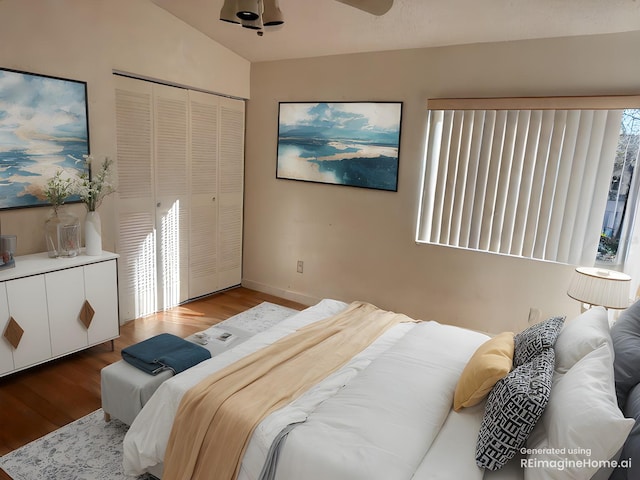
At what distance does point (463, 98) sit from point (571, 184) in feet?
3.43

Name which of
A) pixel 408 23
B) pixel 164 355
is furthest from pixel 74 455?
pixel 408 23

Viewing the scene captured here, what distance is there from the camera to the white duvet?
1.53m

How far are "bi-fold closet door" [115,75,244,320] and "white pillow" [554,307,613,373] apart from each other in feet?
11.1

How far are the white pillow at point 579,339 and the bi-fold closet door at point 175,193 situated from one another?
11.1ft

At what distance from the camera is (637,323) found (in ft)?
6.29

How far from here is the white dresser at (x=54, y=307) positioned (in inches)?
106

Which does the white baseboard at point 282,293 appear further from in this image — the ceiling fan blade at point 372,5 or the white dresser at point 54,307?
the ceiling fan blade at point 372,5

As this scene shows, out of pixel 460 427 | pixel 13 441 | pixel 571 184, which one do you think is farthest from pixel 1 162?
pixel 571 184

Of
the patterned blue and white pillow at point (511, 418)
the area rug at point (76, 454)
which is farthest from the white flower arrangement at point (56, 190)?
the patterned blue and white pillow at point (511, 418)

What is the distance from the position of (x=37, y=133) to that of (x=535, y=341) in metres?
3.36

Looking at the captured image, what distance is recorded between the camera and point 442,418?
179 cm

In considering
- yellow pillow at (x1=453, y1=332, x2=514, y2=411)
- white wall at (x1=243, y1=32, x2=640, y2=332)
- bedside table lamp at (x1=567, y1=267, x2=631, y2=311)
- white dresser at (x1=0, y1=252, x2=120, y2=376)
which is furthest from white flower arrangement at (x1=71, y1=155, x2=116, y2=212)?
bedside table lamp at (x1=567, y1=267, x2=631, y2=311)

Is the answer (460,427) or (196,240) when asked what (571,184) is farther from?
(196,240)

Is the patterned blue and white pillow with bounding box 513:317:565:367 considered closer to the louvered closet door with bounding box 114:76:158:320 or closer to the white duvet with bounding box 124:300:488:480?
the white duvet with bounding box 124:300:488:480
